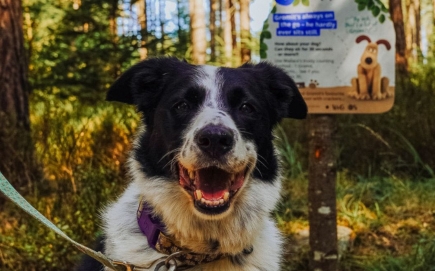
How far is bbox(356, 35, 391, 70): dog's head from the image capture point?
11.4ft

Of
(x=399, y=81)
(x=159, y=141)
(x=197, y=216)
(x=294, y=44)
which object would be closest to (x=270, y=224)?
(x=197, y=216)

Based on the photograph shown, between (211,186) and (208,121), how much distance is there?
29 centimetres

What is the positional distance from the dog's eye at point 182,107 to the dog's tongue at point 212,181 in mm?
352

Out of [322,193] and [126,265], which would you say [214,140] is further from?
[322,193]

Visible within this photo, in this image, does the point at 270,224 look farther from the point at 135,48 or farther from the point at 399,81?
the point at 399,81

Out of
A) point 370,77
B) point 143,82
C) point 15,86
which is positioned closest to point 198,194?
point 143,82

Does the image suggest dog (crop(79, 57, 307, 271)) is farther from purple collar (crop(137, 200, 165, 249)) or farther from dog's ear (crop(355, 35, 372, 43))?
dog's ear (crop(355, 35, 372, 43))

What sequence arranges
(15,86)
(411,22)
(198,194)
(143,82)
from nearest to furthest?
(198,194) < (143,82) < (15,86) < (411,22)

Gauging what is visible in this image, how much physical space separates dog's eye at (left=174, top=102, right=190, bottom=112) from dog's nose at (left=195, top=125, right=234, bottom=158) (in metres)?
0.32

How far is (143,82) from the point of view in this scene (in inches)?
110

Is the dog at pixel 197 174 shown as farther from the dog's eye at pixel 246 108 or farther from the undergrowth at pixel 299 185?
the undergrowth at pixel 299 185

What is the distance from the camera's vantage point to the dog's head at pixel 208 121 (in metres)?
2.32

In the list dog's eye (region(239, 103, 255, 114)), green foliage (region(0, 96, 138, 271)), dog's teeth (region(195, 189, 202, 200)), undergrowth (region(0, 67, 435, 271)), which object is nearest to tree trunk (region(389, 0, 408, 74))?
undergrowth (region(0, 67, 435, 271))

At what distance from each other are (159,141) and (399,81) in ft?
19.2
